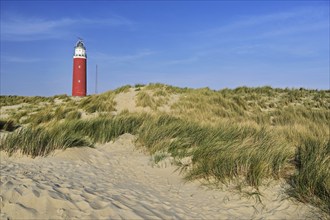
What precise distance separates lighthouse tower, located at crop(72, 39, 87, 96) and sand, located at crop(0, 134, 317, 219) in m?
30.0

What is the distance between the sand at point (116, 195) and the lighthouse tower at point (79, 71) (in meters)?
30.0

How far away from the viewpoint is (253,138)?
7.52 meters

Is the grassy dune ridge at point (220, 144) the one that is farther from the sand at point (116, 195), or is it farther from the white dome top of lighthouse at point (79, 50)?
the white dome top of lighthouse at point (79, 50)

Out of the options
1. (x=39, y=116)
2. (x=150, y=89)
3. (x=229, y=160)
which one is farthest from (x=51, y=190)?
(x=150, y=89)

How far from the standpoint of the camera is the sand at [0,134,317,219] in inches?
146

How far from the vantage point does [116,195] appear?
4.43 meters

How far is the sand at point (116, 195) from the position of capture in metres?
3.71

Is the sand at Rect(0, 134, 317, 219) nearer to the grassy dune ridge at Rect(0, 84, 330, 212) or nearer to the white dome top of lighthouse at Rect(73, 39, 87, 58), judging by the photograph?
the grassy dune ridge at Rect(0, 84, 330, 212)

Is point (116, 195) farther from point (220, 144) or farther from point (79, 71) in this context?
point (79, 71)

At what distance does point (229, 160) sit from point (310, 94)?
754 inches

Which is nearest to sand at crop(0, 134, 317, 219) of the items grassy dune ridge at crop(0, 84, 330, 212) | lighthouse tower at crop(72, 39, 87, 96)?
grassy dune ridge at crop(0, 84, 330, 212)

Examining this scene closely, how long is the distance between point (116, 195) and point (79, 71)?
109 feet

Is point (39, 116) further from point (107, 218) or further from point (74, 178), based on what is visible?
point (107, 218)

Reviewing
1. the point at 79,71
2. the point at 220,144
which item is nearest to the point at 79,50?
the point at 79,71
